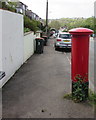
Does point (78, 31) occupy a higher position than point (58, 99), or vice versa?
point (78, 31)

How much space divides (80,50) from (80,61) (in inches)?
11.2

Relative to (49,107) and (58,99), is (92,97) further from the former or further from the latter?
(49,107)

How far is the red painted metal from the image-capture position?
5168 millimetres

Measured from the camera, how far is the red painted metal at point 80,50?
517cm

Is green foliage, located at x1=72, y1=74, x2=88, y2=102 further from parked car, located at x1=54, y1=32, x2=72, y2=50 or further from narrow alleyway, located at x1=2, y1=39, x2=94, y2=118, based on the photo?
parked car, located at x1=54, y1=32, x2=72, y2=50

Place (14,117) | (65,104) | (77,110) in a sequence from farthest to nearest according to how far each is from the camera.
A: (65,104), (77,110), (14,117)

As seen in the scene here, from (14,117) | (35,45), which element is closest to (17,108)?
(14,117)

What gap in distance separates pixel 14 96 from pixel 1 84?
0.95 meters

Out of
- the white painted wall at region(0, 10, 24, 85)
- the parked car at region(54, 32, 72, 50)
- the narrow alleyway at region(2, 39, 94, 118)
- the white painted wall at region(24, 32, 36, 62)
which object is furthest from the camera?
the parked car at region(54, 32, 72, 50)

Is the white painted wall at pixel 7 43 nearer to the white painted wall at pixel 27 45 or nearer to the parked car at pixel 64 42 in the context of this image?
the white painted wall at pixel 27 45

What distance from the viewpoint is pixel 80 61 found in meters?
5.23

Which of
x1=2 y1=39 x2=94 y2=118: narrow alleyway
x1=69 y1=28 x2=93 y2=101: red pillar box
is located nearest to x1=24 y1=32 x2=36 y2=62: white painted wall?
x1=2 y1=39 x2=94 y2=118: narrow alleyway

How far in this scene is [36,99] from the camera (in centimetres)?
544

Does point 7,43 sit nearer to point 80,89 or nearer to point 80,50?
point 80,50
